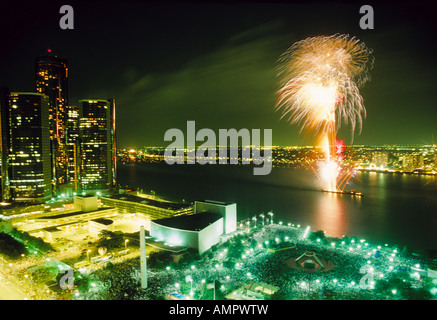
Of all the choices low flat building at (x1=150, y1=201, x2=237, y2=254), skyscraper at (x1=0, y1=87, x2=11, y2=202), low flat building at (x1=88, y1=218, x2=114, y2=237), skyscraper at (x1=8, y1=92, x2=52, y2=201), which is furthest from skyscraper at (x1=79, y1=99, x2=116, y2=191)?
low flat building at (x1=150, y1=201, x2=237, y2=254)

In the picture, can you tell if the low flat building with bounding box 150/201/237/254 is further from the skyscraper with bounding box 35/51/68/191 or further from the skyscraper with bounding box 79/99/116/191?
the skyscraper with bounding box 35/51/68/191

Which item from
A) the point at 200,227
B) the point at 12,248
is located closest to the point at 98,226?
the point at 12,248

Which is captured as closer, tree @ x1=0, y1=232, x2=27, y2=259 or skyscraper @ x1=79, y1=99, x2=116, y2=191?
tree @ x1=0, y1=232, x2=27, y2=259

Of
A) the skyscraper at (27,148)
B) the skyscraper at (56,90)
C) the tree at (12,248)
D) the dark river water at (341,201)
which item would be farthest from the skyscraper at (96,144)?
the tree at (12,248)

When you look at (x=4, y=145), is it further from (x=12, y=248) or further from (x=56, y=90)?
(x=56, y=90)

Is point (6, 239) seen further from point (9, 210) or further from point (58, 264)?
point (9, 210)
